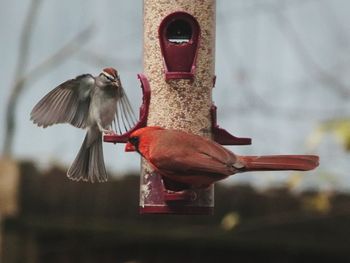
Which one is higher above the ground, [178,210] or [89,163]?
[89,163]

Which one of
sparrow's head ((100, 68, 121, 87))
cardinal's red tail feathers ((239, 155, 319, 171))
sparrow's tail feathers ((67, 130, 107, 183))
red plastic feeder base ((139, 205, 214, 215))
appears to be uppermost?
sparrow's head ((100, 68, 121, 87))

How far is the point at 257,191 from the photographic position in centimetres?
1097

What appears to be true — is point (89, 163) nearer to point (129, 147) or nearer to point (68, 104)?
point (68, 104)

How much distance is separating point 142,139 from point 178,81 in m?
0.59

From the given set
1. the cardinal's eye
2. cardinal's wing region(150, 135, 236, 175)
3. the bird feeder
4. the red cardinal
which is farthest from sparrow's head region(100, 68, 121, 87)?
cardinal's wing region(150, 135, 236, 175)

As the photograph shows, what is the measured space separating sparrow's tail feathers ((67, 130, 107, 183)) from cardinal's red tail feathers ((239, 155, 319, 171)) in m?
1.24

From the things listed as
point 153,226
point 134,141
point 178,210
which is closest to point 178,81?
point 134,141

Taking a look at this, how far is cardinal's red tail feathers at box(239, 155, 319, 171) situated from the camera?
6.78 meters

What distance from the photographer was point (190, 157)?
672cm

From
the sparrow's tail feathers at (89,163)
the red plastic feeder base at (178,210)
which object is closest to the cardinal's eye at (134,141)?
the red plastic feeder base at (178,210)

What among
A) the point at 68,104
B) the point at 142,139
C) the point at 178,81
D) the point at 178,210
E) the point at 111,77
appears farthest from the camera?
the point at 68,104

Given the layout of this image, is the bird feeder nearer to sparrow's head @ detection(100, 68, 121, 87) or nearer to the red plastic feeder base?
the red plastic feeder base

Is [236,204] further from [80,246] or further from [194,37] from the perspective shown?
[194,37]

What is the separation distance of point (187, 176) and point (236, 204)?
165 inches
